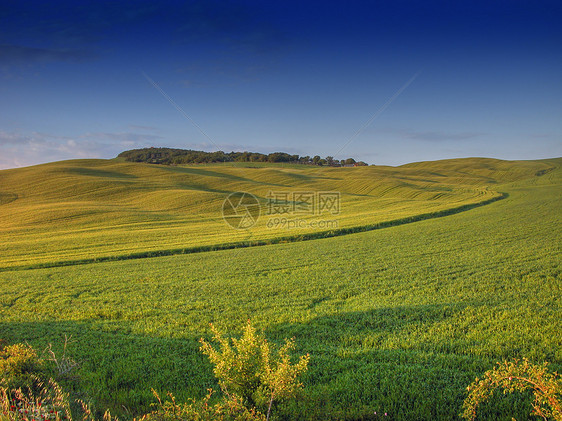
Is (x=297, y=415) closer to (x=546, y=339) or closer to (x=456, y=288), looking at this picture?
(x=546, y=339)

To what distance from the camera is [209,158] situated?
134 m

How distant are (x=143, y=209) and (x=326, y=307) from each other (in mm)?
39638

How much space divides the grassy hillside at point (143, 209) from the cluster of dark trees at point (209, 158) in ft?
160

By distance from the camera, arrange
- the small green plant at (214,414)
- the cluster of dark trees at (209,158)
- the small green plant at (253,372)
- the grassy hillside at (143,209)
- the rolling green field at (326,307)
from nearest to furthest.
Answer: the small green plant at (214,414) → the small green plant at (253,372) → the rolling green field at (326,307) → the grassy hillside at (143,209) → the cluster of dark trees at (209,158)

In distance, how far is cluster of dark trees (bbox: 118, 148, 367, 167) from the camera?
135750mm

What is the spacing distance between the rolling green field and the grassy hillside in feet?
1.63

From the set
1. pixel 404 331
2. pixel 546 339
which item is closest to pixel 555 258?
pixel 546 339

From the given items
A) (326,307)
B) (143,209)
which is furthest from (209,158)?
(326,307)

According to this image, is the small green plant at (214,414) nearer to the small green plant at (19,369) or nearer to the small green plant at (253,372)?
the small green plant at (253,372)

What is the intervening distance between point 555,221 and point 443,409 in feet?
90.7

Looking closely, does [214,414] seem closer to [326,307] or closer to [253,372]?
[253,372]

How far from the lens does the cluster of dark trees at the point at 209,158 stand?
445 ft

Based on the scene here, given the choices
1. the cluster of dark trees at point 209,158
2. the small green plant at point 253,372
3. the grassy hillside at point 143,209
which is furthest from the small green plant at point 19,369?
the cluster of dark trees at point 209,158

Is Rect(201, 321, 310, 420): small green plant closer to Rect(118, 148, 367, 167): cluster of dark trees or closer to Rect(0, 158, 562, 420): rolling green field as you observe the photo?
Rect(0, 158, 562, 420): rolling green field
